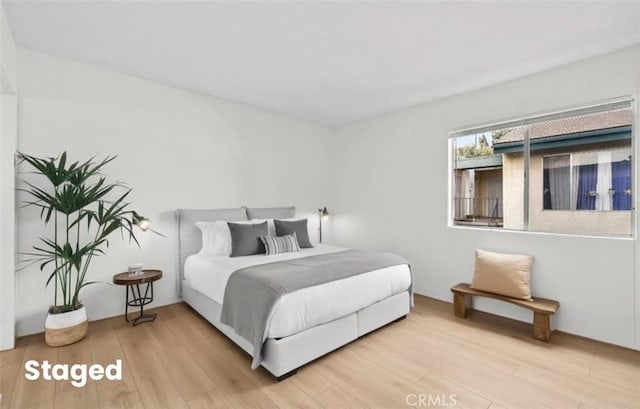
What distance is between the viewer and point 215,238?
11.0 ft

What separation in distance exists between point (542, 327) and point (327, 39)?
3220 millimetres

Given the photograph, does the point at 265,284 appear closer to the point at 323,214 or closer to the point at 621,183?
the point at 323,214

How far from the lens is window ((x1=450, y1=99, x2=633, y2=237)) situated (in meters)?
2.63

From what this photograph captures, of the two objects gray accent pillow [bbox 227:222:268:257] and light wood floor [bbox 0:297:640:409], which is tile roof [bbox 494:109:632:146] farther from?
gray accent pillow [bbox 227:222:268:257]

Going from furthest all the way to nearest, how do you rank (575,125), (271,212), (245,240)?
1. (271,212)
2. (245,240)
3. (575,125)

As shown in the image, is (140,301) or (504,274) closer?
(504,274)

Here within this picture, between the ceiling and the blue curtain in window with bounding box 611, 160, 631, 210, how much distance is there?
1.05m

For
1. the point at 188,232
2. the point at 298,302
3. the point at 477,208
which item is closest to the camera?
the point at 298,302

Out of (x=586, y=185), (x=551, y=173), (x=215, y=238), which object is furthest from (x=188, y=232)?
(x=586, y=185)

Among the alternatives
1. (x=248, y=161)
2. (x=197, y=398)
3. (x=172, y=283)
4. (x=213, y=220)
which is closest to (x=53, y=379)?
(x=197, y=398)

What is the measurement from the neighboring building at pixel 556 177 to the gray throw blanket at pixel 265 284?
5.61 feet

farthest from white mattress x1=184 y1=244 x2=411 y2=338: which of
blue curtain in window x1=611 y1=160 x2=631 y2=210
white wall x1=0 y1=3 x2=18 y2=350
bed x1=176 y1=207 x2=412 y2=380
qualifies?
blue curtain in window x1=611 y1=160 x2=631 y2=210

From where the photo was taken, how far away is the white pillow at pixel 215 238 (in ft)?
10.9

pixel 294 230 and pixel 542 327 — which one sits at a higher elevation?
pixel 294 230
